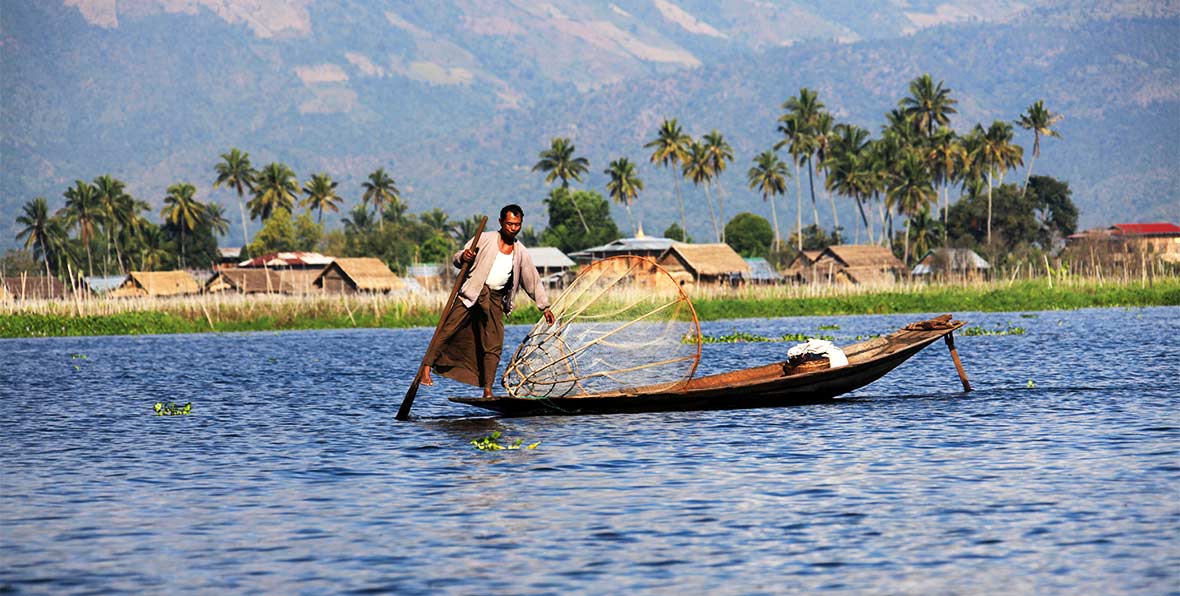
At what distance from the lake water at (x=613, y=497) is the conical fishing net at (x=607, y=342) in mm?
530

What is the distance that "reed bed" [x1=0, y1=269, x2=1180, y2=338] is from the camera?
48.5 metres

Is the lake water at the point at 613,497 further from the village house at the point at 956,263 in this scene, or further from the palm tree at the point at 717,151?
the palm tree at the point at 717,151

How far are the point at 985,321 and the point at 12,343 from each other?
2989cm

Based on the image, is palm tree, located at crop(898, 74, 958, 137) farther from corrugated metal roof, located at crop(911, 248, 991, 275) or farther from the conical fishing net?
the conical fishing net

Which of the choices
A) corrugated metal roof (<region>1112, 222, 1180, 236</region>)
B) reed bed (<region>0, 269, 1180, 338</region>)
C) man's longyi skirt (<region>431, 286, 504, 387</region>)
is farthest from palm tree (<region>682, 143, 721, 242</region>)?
man's longyi skirt (<region>431, 286, 504, 387</region>)

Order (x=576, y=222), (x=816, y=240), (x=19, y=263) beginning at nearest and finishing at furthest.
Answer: (x=576, y=222) < (x=816, y=240) < (x=19, y=263)

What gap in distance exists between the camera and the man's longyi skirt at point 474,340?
14148mm

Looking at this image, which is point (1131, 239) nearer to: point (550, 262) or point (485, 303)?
point (550, 262)

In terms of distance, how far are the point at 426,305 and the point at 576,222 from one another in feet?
234

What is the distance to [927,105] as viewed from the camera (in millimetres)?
112500

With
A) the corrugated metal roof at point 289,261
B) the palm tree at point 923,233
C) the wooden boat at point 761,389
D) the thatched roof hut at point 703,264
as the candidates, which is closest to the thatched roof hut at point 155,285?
the corrugated metal roof at point 289,261

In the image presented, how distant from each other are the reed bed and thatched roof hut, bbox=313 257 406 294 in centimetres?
3260

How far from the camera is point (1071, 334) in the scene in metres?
35.0

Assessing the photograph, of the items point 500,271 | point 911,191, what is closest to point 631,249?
point 911,191
